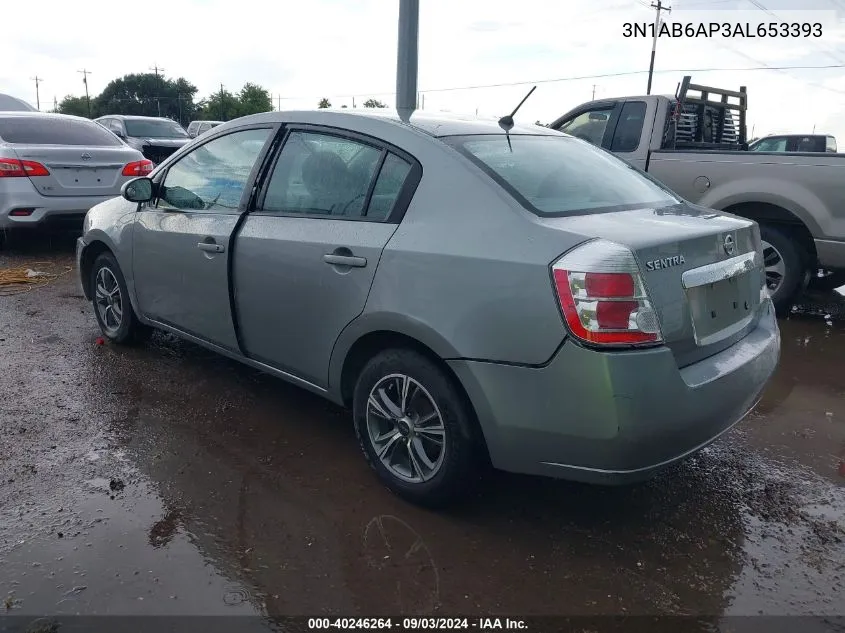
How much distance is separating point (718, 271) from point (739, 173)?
388 cm

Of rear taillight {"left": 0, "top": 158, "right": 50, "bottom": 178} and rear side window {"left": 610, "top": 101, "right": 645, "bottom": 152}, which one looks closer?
rear side window {"left": 610, "top": 101, "right": 645, "bottom": 152}

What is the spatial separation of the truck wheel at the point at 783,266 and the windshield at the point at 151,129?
1377cm

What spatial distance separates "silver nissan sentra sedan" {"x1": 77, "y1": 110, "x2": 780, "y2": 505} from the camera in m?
2.50

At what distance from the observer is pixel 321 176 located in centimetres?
347

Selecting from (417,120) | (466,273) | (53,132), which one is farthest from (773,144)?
(466,273)

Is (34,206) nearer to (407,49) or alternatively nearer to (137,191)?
(137,191)

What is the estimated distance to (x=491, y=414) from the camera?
2.68 meters

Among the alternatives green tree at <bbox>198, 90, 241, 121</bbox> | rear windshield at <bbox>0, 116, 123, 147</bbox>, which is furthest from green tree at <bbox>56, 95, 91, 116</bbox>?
rear windshield at <bbox>0, 116, 123, 147</bbox>

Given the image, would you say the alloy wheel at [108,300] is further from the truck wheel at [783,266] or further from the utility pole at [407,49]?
the truck wheel at [783,266]

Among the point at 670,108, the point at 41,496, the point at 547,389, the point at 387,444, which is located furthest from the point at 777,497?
the point at 670,108

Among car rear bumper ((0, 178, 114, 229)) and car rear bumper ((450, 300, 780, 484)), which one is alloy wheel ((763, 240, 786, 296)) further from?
car rear bumper ((0, 178, 114, 229))

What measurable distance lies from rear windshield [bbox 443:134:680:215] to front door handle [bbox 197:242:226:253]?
4.59 ft

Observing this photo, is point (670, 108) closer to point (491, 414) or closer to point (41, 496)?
point (491, 414)

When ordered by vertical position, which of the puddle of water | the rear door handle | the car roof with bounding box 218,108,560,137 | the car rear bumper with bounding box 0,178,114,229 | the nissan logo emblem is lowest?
the puddle of water
